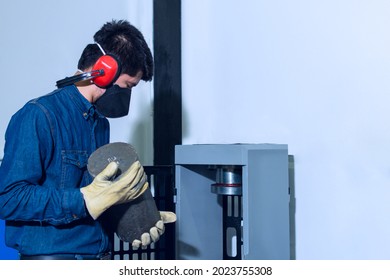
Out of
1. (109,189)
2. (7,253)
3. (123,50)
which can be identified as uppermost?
(123,50)

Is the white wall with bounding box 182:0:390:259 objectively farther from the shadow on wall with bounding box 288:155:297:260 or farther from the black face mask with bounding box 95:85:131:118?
the black face mask with bounding box 95:85:131:118

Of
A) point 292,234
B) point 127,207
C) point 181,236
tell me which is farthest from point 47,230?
point 292,234

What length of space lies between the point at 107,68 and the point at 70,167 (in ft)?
0.96

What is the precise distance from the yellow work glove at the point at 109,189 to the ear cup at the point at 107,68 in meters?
0.25

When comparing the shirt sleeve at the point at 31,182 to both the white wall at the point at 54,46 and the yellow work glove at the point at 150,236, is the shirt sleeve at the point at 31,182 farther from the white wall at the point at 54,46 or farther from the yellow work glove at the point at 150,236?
the white wall at the point at 54,46

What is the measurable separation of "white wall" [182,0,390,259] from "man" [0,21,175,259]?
30.6 inches

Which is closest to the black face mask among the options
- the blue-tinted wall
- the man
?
the man

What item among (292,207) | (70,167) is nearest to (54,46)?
(70,167)

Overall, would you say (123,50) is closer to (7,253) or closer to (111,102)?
(111,102)

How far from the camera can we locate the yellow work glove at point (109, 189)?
145 centimetres

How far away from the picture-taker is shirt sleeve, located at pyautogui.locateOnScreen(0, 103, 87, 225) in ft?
4.58

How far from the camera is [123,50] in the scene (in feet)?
5.40
